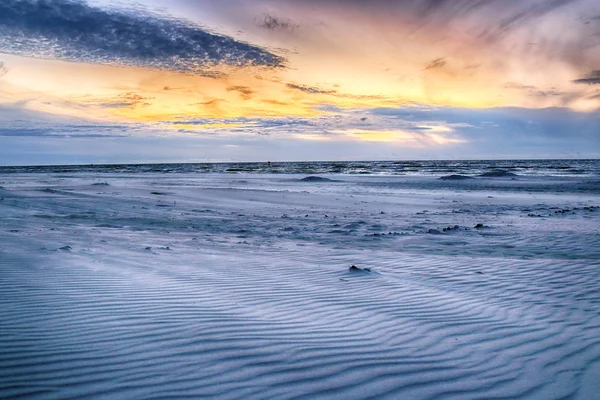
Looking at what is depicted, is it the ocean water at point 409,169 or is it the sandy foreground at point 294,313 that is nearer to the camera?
the sandy foreground at point 294,313

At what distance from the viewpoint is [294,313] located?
4504 millimetres

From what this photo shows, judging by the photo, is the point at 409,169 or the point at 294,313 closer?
the point at 294,313

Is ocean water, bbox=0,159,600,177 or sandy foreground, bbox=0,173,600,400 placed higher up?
ocean water, bbox=0,159,600,177

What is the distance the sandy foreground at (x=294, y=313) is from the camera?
3029mm

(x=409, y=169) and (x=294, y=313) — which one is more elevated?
(x=409, y=169)

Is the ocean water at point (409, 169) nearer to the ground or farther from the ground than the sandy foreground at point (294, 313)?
farther from the ground

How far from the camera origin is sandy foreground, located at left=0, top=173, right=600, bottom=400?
3.03 m

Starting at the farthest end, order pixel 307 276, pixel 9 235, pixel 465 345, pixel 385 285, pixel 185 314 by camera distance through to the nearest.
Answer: pixel 9 235 → pixel 307 276 → pixel 385 285 → pixel 185 314 → pixel 465 345

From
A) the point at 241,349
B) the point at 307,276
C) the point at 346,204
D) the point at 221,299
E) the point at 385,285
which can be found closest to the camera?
the point at 241,349

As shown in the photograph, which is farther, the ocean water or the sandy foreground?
the ocean water

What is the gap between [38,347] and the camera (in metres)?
3.39

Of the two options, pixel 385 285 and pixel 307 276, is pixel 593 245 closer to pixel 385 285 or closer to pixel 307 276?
pixel 385 285

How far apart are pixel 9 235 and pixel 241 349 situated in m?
6.40

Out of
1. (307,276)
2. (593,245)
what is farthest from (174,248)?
(593,245)
